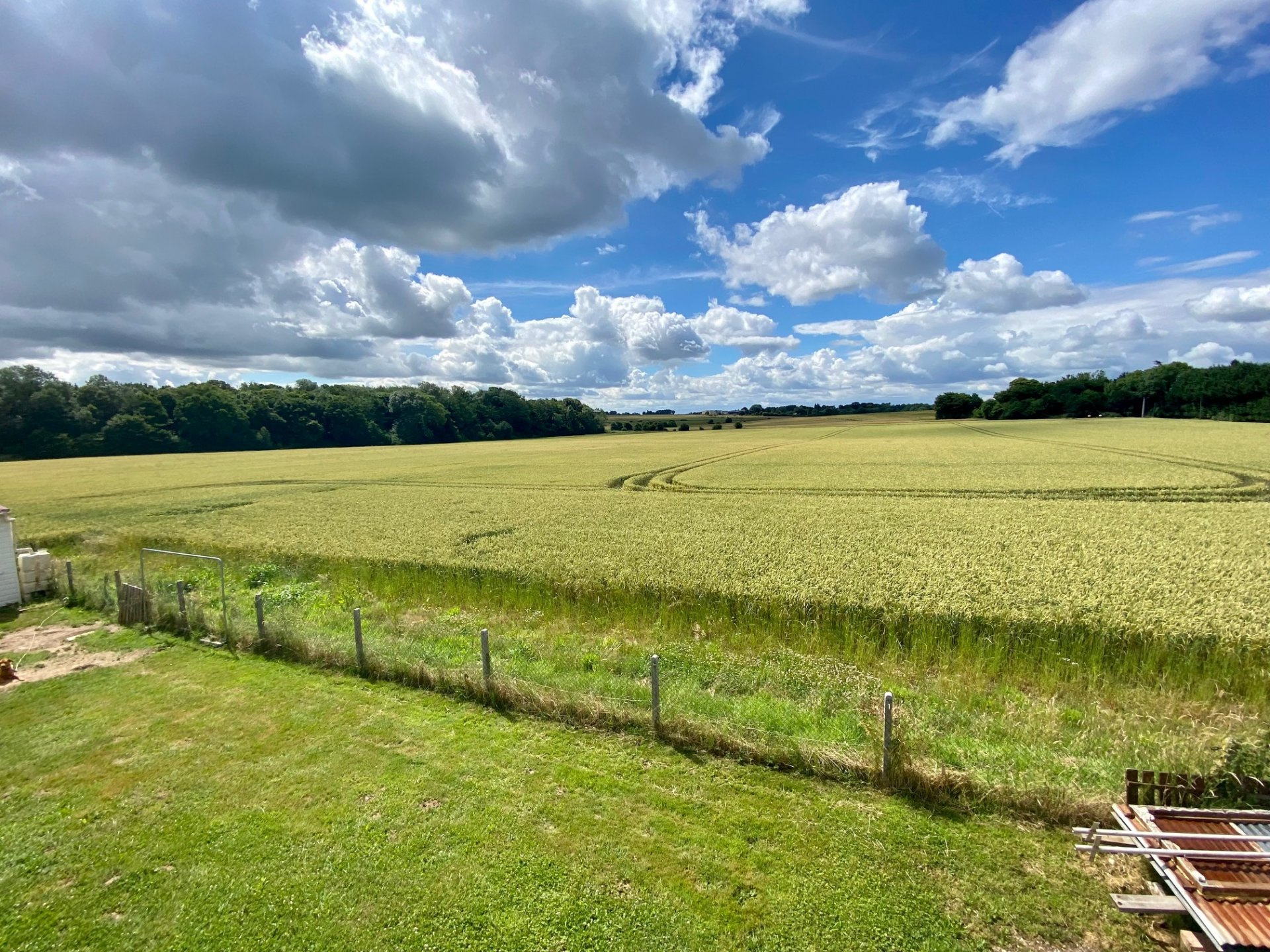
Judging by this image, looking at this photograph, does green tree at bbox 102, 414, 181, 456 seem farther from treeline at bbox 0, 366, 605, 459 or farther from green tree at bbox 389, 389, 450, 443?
green tree at bbox 389, 389, 450, 443

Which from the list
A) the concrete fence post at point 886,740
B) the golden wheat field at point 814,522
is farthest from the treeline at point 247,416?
the concrete fence post at point 886,740

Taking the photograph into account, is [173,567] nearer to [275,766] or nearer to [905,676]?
[275,766]

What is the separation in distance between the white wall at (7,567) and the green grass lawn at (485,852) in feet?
32.6

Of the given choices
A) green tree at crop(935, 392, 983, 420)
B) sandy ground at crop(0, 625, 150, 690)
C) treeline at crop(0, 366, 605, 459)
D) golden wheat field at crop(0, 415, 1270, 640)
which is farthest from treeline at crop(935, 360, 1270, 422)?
sandy ground at crop(0, 625, 150, 690)

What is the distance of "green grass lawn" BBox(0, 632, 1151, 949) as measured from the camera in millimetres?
4844

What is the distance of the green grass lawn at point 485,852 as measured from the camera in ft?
15.9

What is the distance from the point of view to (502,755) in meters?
7.40

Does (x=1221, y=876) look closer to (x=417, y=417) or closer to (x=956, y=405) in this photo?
(x=417, y=417)

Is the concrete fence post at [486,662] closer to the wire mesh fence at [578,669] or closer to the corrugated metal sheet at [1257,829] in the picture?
the wire mesh fence at [578,669]

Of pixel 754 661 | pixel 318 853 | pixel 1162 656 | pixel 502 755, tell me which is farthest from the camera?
pixel 754 661

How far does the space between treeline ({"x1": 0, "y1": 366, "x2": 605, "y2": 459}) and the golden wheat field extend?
134 feet

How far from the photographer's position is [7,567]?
48.1 ft

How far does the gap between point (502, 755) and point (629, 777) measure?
1765 millimetres

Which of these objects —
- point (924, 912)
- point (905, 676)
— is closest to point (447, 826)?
point (924, 912)
